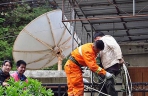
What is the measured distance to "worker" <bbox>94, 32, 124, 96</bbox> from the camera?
8.37 metres

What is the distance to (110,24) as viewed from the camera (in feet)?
42.9

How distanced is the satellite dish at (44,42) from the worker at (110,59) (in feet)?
19.4

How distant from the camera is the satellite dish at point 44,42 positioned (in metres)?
15.5

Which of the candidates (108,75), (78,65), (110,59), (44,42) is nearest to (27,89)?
(108,75)

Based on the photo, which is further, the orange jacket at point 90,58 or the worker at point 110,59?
the worker at point 110,59

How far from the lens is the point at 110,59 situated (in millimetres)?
8570

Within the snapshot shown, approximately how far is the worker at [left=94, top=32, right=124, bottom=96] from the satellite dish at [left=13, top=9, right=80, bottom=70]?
19.4 ft

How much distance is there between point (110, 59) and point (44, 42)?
7927 mm

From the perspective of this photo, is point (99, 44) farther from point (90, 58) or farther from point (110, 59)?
point (110, 59)

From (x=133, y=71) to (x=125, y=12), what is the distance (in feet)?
9.42

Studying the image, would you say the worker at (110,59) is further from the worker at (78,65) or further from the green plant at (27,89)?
the green plant at (27,89)

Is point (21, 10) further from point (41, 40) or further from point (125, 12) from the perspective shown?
point (125, 12)

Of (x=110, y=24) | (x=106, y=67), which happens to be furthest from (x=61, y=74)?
(x=106, y=67)

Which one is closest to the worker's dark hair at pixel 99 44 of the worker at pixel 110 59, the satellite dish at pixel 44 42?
the worker at pixel 110 59
